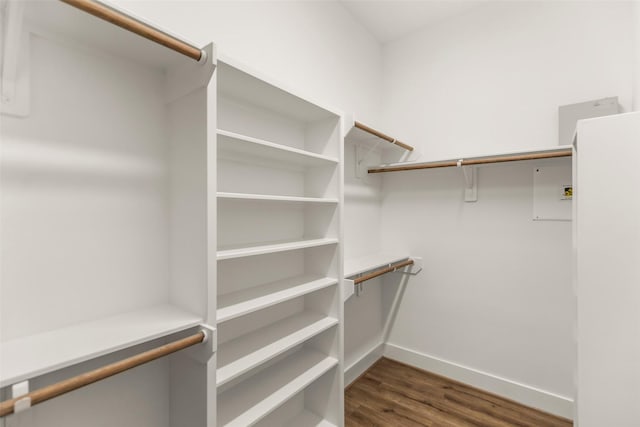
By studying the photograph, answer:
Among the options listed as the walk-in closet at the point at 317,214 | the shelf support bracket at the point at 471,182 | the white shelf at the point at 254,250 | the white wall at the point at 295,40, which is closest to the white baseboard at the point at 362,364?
the walk-in closet at the point at 317,214

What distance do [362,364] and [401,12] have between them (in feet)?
9.08

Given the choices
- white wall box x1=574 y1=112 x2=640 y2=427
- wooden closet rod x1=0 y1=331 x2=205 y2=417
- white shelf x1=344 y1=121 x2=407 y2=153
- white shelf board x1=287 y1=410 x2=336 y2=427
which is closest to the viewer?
wooden closet rod x1=0 y1=331 x2=205 y2=417

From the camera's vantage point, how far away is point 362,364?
2365 mm

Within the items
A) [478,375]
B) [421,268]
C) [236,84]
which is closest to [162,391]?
[236,84]

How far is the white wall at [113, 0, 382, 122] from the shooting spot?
1270mm

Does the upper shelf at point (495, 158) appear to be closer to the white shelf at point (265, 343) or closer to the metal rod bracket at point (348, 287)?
the metal rod bracket at point (348, 287)

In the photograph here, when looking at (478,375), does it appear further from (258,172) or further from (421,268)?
(258,172)

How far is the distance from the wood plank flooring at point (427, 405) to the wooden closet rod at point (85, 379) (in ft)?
4.69

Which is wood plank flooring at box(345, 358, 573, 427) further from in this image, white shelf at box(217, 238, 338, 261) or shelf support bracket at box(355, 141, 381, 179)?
shelf support bracket at box(355, 141, 381, 179)

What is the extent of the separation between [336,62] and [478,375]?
2.53 m

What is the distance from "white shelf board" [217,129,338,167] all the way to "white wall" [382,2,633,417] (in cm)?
118

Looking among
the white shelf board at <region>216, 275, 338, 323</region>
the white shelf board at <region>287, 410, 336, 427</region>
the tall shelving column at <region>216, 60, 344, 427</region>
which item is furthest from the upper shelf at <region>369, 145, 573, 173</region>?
the white shelf board at <region>287, 410, 336, 427</region>

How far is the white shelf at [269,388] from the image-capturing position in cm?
124

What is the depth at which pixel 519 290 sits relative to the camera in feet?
6.82
